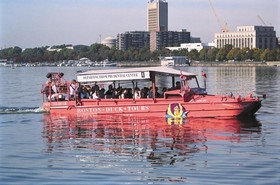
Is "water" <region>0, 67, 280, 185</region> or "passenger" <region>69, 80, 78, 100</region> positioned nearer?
"water" <region>0, 67, 280, 185</region>

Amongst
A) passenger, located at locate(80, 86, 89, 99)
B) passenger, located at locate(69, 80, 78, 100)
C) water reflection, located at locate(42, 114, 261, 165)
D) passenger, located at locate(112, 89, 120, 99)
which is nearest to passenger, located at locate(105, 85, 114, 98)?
passenger, located at locate(112, 89, 120, 99)

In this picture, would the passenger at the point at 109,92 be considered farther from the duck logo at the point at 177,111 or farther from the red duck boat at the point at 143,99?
the duck logo at the point at 177,111

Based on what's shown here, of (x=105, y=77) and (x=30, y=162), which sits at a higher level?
(x=105, y=77)

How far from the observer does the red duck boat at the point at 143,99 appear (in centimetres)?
2995

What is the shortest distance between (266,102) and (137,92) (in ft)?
45.4

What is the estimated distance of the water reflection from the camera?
68.2ft

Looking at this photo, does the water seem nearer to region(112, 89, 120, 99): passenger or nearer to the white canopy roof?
region(112, 89, 120, 99): passenger

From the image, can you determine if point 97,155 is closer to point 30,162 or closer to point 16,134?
point 30,162

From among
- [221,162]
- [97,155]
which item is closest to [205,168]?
[221,162]

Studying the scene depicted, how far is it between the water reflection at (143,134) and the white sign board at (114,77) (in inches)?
84.7

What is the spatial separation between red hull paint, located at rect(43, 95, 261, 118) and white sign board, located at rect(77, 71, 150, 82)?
1134mm

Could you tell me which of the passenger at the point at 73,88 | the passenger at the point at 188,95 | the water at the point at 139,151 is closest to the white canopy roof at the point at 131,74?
the passenger at the point at 73,88

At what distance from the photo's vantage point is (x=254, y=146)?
21.7 meters

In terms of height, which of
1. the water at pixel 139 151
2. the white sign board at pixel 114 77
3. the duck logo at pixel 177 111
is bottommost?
the water at pixel 139 151
